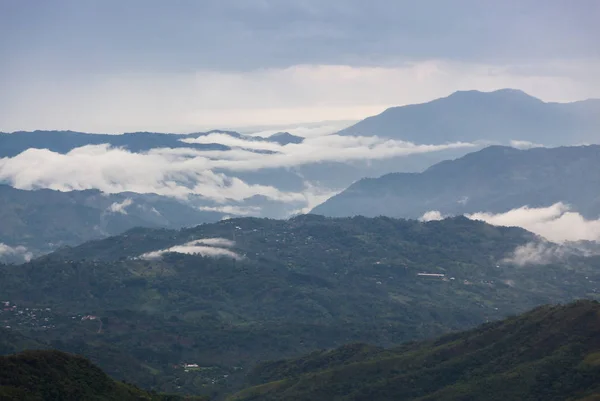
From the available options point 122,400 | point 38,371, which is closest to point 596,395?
point 122,400

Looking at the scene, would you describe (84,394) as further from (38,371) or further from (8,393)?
(8,393)

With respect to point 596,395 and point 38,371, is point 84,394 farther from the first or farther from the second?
point 596,395

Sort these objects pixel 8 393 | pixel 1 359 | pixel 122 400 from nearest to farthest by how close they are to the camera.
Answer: pixel 8 393 < pixel 1 359 < pixel 122 400

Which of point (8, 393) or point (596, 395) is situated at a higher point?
point (8, 393)

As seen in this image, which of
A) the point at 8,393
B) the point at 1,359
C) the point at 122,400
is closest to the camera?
the point at 8,393

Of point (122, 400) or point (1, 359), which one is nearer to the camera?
point (1, 359)

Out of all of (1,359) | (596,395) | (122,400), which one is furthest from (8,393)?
(596,395)
